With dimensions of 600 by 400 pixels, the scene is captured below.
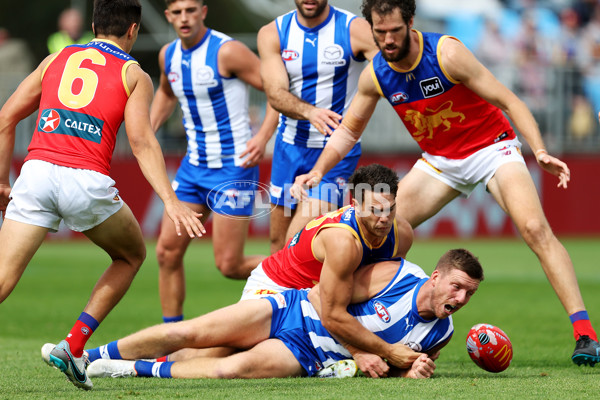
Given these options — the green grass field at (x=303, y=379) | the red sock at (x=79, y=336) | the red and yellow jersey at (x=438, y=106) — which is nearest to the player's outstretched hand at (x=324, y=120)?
the red and yellow jersey at (x=438, y=106)

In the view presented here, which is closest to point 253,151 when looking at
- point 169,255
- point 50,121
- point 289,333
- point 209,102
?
point 209,102

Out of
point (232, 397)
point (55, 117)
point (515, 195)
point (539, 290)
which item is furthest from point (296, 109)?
point (539, 290)

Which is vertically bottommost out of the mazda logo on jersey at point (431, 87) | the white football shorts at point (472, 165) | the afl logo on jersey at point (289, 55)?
the white football shorts at point (472, 165)

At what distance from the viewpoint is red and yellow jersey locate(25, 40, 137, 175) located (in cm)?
555

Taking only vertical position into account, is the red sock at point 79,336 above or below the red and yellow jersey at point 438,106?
below

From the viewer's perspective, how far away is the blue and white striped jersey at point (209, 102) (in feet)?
28.2

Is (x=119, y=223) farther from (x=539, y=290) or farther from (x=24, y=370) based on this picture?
(x=539, y=290)

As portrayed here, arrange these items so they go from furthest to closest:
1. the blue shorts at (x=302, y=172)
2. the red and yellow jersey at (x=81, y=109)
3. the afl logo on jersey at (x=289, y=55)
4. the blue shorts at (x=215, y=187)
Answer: the blue shorts at (x=215, y=187) → the afl logo on jersey at (x=289, y=55) → the blue shorts at (x=302, y=172) → the red and yellow jersey at (x=81, y=109)

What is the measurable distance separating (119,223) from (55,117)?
2.44 ft

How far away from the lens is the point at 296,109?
762 centimetres

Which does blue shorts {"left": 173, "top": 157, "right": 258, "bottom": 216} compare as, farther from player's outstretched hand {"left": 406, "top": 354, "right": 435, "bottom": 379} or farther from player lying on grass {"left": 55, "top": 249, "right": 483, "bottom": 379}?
player's outstretched hand {"left": 406, "top": 354, "right": 435, "bottom": 379}

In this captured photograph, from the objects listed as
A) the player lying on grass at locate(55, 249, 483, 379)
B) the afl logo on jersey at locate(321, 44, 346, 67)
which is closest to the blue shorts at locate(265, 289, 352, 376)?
the player lying on grass at locate(55, 249, 483, 379)

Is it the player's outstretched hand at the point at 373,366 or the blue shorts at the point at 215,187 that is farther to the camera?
the blue shorts at the point at 215,187

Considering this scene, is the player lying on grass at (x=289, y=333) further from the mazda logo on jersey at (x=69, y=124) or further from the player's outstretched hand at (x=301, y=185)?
the mazda logo on jersey at (x=69, y=124)
